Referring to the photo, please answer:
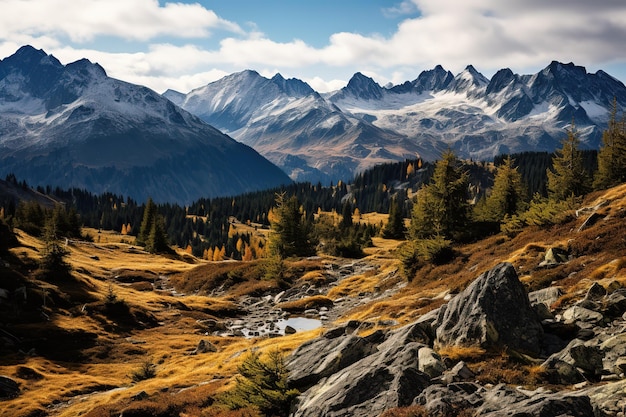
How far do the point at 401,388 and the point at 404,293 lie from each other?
30.9 meters

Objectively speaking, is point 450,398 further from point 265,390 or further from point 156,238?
point 156,238

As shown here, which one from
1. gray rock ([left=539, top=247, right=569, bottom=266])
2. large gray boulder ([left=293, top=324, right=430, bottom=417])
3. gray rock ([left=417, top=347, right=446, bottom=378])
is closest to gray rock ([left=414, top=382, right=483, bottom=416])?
large gray boulder ([left=293, top=324, right=430, bottom=417])

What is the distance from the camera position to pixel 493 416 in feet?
41.5

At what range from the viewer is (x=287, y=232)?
88.0 meters

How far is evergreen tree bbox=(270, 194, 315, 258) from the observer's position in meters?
85.8

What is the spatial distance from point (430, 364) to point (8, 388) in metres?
32.8

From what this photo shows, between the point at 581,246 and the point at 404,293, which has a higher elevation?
the point at 581,246

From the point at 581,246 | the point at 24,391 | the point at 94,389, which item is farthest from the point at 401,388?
the point at 24,391

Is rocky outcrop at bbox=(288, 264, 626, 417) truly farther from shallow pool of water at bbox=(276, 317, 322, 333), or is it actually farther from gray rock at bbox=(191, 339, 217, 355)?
shallow pool of water at bbox=(276, 317, 322, 333)

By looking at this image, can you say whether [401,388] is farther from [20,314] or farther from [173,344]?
[20,314]

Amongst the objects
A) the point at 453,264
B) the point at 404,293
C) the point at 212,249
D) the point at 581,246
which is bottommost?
the point at 212,249

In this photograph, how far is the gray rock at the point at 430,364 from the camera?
1702cm

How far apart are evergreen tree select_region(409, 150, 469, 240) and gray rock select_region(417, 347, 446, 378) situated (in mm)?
40391

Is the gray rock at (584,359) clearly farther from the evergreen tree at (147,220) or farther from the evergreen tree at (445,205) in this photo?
the evergreen tree at (147,220)
